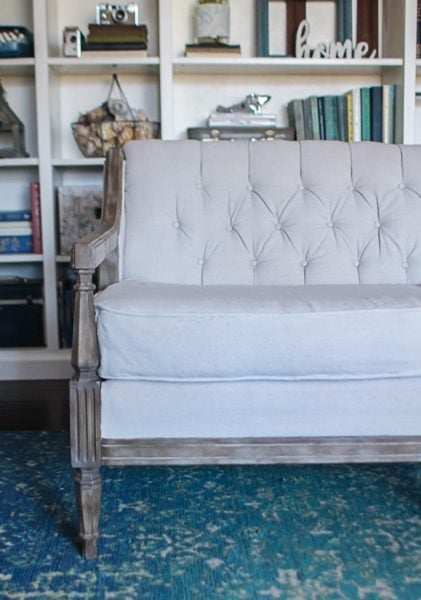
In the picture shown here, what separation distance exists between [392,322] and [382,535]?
431 mm

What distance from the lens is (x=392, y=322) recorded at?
4.42 ft

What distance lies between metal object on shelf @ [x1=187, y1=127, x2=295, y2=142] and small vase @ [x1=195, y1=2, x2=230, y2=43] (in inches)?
14.6

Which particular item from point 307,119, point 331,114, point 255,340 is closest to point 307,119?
point 307,119

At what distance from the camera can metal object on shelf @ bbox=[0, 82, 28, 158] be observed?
272 centimetres

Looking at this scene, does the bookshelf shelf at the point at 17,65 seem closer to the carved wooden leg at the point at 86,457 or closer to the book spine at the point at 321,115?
the book spine at the point at 321,115

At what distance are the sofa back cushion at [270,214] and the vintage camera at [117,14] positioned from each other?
1.04 meters

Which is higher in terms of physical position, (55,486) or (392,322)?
(392,322)

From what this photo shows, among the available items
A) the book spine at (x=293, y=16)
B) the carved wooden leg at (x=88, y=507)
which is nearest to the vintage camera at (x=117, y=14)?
the book spine at (x=293, y=16)

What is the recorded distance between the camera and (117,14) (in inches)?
108

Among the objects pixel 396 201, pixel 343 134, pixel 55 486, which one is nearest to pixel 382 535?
pixel 55 486

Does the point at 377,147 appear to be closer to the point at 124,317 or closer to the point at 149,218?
the point at 149,218

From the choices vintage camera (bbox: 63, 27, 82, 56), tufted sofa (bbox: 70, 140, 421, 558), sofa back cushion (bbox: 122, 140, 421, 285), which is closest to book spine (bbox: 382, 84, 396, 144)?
sofa back cushion (bbox: 122, 140, 421, 285)

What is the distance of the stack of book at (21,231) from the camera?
9.16ft

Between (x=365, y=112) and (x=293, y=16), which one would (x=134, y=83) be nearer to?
(x=293, y=16)
